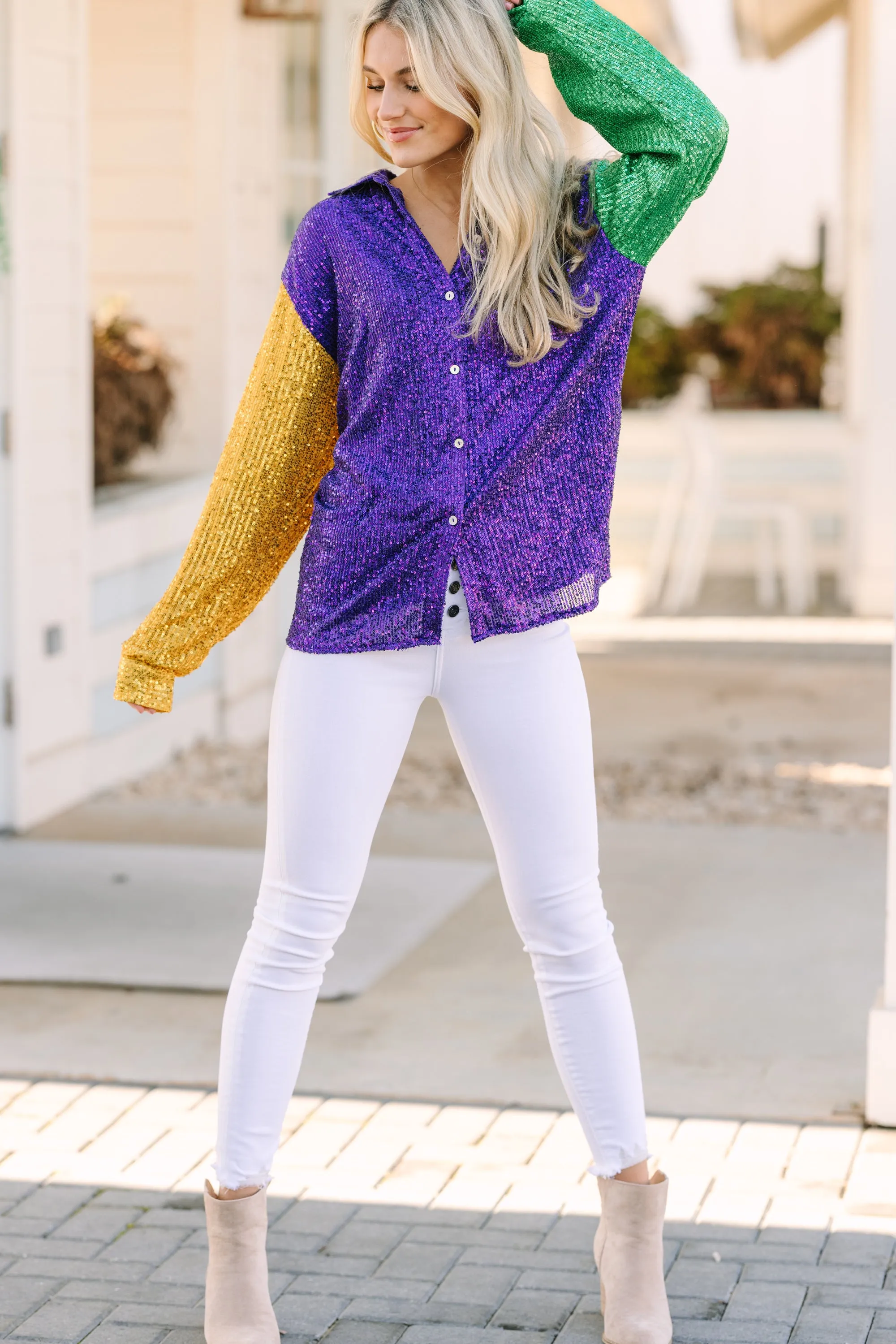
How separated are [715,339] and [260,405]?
9.62 metres

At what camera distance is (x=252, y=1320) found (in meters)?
2.29

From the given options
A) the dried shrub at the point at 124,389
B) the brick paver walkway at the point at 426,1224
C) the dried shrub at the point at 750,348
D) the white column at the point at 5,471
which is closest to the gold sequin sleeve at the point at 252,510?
the brick paver walkway at the point at 426,1224

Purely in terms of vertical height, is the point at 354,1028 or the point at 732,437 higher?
the point at 732,437

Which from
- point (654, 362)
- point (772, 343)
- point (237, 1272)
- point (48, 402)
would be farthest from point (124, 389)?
point (772, 343)

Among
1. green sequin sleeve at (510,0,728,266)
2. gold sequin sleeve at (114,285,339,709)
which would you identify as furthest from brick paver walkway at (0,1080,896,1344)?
green sequin sleeve at (510,0,728,266)

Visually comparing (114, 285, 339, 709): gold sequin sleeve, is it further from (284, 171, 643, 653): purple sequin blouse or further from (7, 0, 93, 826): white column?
(7, 0, 93, 826): white column

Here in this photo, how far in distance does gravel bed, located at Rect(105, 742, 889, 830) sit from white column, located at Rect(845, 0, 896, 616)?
2567mm

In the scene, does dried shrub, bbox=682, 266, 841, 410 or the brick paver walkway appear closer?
the brick paver walkway

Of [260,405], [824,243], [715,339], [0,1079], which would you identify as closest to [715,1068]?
[0,1079]

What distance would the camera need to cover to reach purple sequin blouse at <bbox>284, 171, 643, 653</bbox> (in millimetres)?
2164

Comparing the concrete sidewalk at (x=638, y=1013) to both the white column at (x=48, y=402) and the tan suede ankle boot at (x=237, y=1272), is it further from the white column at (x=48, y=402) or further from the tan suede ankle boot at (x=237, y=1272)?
the tan suede ankle boot at (x=237, y=1272)

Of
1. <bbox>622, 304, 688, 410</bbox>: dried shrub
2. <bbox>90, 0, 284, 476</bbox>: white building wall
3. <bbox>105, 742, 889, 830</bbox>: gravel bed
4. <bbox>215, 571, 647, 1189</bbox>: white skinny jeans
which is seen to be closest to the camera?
<bbox>215, 571, 647, 1189</bbox>: white skinny jeans

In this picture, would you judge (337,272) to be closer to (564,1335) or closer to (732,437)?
(564,1335)

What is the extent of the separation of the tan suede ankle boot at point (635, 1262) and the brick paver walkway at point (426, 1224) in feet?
0.24
